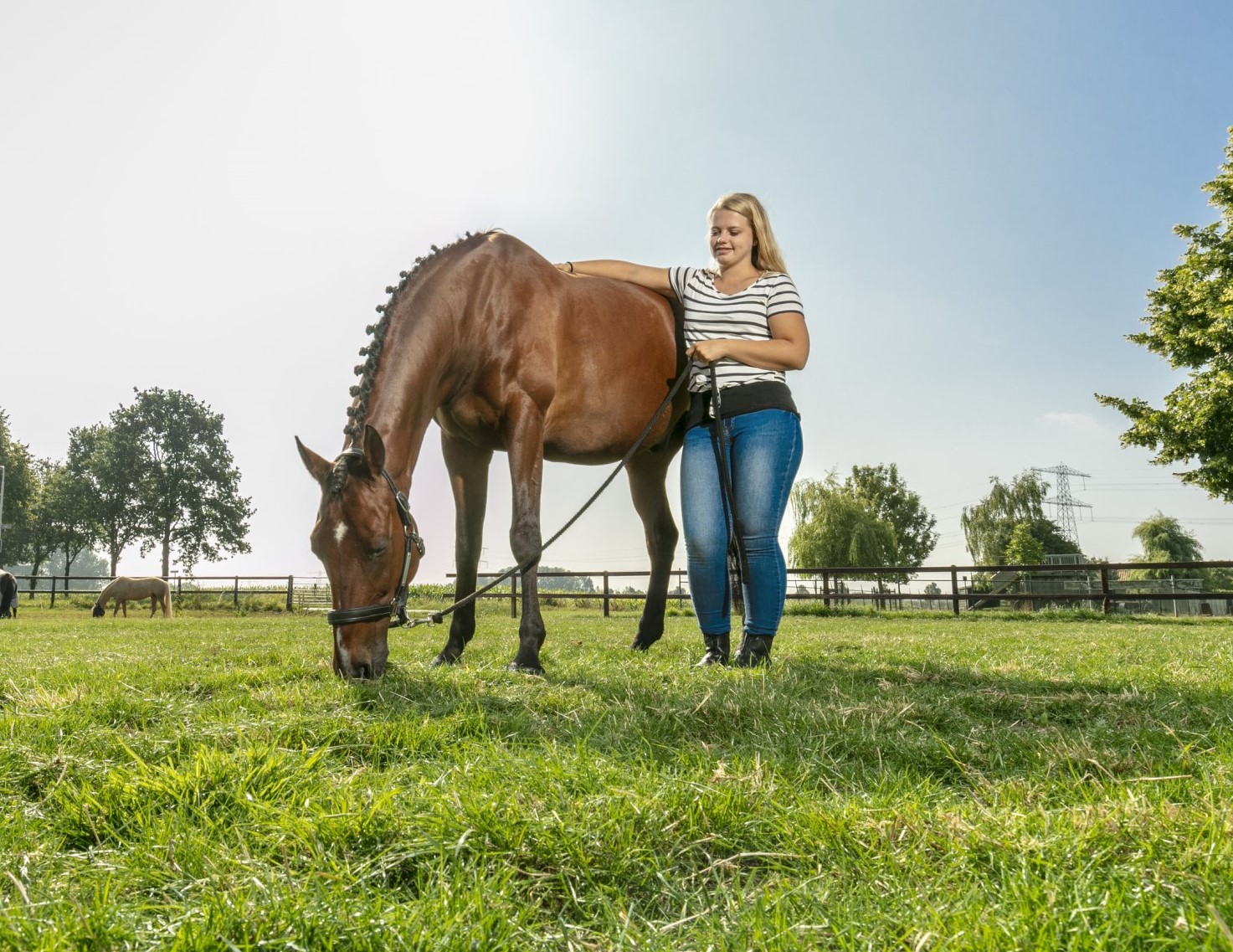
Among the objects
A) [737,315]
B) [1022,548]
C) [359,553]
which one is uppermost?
[737,315]

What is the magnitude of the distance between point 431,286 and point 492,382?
567 millimetres

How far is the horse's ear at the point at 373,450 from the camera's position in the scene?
327cm

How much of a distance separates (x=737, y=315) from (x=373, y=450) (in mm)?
2001

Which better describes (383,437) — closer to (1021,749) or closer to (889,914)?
(1021,749)

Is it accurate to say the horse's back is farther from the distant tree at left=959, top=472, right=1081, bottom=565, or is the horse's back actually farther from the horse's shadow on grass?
the distant tree at left=959, top=472, right=1081, bottom=565

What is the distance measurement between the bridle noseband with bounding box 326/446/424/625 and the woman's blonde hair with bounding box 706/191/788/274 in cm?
224

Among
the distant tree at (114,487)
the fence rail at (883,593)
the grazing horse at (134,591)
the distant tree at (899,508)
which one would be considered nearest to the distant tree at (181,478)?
the distant tree at (114,487)

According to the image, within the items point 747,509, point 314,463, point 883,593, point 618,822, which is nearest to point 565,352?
point 747,509

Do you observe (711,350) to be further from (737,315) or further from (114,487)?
(114,487)

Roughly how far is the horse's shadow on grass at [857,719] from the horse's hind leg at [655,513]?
2.12 metres

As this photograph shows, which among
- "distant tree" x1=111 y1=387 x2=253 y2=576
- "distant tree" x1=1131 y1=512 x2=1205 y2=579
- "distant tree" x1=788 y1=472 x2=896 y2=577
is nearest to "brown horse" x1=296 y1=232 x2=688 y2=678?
"distant tree" x1=788 y1=472 x2=896 y2=577

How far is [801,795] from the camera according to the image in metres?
1.48

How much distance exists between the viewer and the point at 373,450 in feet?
10.8

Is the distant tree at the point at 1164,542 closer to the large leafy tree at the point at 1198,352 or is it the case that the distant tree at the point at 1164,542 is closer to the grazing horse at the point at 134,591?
the large leafy tree at the point at 1198,352
